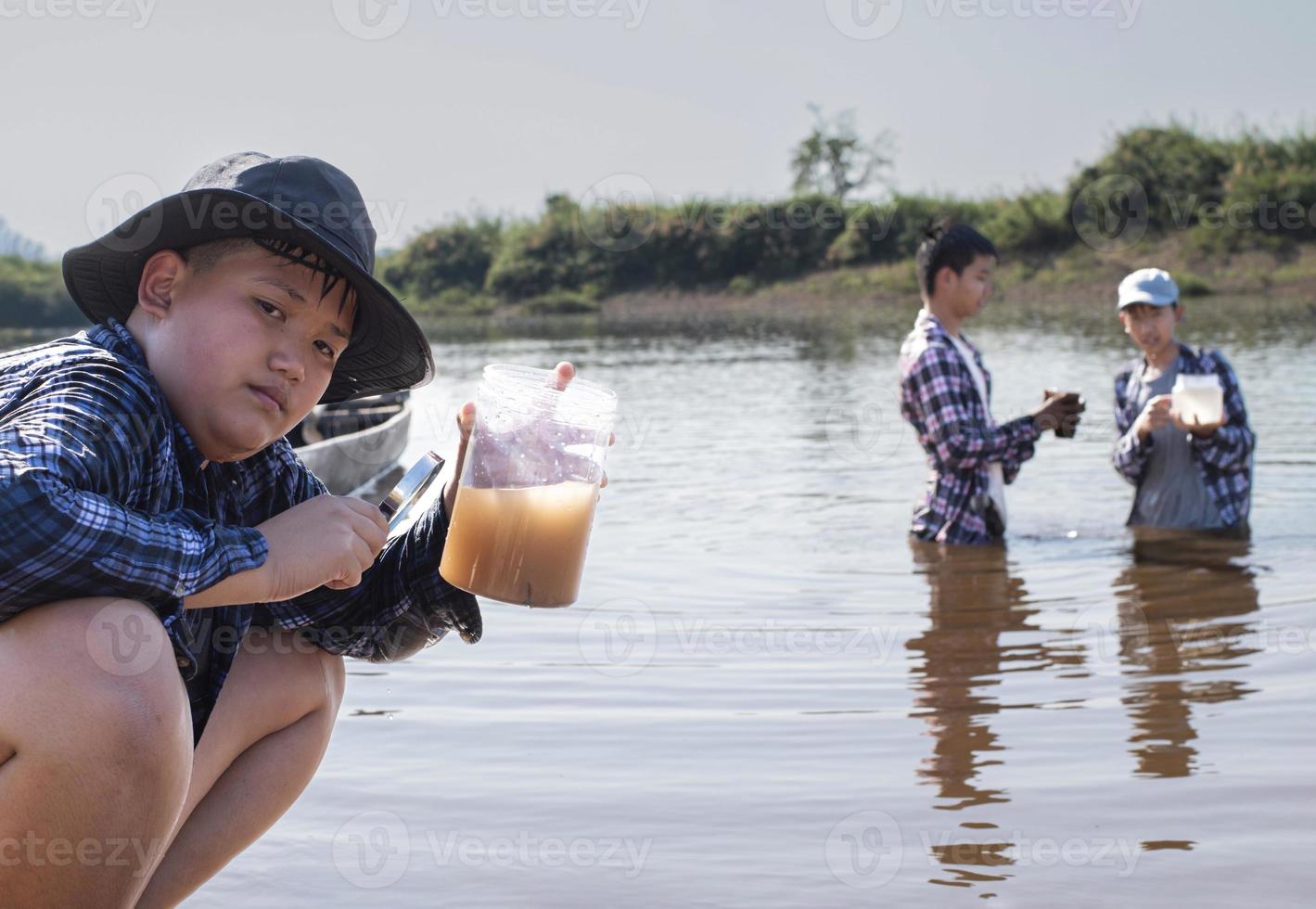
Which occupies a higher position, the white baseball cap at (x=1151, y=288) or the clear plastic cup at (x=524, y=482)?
the white baseball cap at (x=1151, y=288)

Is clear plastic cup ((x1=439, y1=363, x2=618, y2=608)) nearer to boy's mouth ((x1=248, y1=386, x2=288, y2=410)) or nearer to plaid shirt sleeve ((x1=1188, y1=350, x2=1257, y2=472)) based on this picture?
boy's mouth ((x1=248, y1=386, x2=288, y2=410))

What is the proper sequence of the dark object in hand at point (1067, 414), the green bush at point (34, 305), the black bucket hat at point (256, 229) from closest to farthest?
the black bucket hat at point (256, 229) → the dark object in hand at point (1067, 414) → the green bush at point (34, 305)

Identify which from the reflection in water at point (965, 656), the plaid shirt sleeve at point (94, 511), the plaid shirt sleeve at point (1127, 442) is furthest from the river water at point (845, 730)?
the plaid shirt sleeve at point (94, 511)

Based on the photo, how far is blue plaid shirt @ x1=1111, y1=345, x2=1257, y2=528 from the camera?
6711 mm

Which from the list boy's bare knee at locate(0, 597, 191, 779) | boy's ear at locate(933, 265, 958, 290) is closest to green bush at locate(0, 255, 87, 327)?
boy's ear at locate(933, 265, 958, 290)

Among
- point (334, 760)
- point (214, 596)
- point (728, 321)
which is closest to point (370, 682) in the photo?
point (334, 760)

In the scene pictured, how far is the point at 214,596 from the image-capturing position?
6.41ft

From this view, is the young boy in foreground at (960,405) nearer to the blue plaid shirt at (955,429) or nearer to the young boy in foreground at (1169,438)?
the blue plaid shirt at (955,429)

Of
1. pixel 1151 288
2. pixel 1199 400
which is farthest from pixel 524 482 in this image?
pixel 1151 288

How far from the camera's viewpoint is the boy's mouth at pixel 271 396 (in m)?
2.05

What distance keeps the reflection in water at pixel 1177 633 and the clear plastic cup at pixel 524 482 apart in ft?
5.64

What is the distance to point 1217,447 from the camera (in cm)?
672

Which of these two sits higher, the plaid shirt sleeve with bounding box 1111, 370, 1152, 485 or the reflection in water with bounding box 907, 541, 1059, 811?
the plaid shirt sleeve with bounding box 1111, 370, 1152, 485

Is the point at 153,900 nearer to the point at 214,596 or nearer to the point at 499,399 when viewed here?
the point at 214,596
